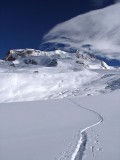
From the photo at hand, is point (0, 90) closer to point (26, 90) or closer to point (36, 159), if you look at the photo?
point (26, 90)

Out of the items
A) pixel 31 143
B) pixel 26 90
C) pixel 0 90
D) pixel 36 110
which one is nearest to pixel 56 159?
pixel 31 143

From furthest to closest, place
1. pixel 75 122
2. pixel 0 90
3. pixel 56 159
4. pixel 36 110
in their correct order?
pixel 0 90, pixel 36 110, pixel 75 122, pixel 56 159

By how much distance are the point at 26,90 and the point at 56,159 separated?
81.5 metres

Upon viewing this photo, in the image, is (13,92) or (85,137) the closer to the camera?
(85,137)

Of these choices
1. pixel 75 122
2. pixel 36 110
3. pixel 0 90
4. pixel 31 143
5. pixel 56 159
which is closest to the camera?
pixel 56 159

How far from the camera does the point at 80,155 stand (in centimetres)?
1014

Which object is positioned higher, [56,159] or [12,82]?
[12,82]

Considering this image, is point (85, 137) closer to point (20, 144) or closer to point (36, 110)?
point (20, 144)

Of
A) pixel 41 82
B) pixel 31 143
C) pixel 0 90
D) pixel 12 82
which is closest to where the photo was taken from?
pixel 31 143

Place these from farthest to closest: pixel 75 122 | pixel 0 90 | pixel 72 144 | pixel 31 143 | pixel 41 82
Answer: pixel 41 82, pixel 0 90, pixel 75 122, pixel 31 143, pixel 72 144

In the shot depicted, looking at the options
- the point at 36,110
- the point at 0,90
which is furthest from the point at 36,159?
the point at 0,90

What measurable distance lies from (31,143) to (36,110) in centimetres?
1022

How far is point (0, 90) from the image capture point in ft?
276

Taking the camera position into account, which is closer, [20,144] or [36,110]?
[20,144]
